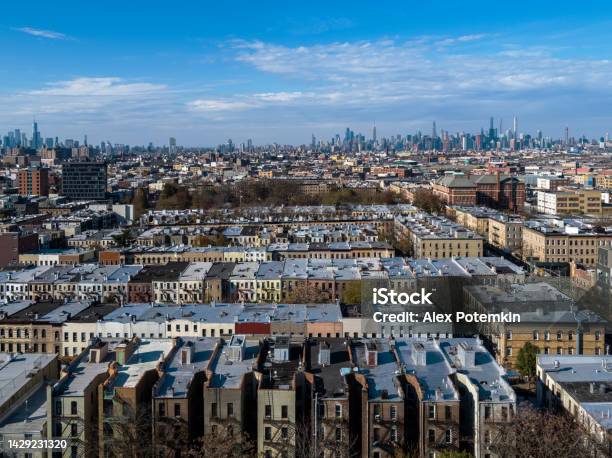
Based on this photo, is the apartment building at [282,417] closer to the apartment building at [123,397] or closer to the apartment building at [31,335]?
the apartment building at [123,397]

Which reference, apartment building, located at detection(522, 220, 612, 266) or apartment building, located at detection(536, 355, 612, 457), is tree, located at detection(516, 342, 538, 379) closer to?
apartment building, located at detection(536, 355, 612, 457)

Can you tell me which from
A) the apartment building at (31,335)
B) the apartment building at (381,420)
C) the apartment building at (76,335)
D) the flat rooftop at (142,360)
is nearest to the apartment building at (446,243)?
the apartment building at (76,335)

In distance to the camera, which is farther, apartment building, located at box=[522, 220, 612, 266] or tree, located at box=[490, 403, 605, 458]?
apartment building, located at box=[522, 220, 612, 266]

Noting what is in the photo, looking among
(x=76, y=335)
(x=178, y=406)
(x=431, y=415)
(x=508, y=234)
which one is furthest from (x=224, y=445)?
(x=508, y=234)

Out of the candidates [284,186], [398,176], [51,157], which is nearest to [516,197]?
[284,186]

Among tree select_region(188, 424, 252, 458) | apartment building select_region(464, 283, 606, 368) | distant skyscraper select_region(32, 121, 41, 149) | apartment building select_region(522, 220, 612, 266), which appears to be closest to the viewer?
tree select_region(188, 424, 252, 458)

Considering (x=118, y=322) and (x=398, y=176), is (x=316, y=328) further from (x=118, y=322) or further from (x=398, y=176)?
(x=398, y=176)

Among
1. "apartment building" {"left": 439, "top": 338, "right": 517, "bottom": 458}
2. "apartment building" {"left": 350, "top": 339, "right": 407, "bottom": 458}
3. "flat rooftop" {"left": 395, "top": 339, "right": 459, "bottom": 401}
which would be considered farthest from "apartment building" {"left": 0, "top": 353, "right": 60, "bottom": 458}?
"apartment building" {"left": 439, "top": 338, "right": 517, "bottom": 458}

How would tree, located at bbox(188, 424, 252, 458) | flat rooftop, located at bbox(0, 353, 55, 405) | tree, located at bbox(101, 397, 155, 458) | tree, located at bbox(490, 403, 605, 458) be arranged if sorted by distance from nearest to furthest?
tree, located at bbox(490, 403, 605, 458)
tree, located at bbox(188, 424, 252, 458)
tree, located at bbox(101, 397, 155, 458)
flat rooftop, located at bbox(0, 353, 55, 405)
